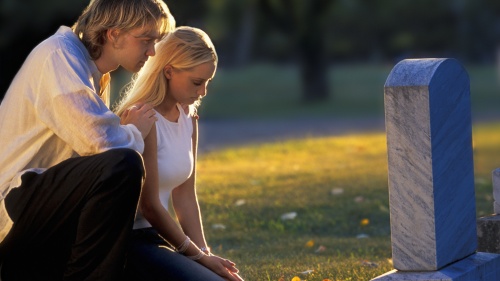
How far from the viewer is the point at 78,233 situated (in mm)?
3707

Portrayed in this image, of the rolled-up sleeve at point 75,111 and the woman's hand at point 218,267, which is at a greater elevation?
the rolled-up sleeve at point 75,111

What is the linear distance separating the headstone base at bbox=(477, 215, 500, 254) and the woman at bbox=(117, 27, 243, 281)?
151 centimetres

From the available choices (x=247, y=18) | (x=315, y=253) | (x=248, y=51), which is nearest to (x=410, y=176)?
(x=315, y=253)

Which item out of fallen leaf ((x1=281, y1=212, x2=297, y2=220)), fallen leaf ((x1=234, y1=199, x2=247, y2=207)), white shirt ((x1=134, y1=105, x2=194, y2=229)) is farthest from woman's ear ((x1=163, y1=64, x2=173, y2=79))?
fallen leaf ((x1=234, y1=199, x2=247, y2=207))

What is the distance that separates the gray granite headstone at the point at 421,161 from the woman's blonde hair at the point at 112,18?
3.32 feet

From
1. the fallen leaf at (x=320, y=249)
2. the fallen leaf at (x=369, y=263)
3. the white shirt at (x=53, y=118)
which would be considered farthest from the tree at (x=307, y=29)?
the white shirt at (x=53, y=118)

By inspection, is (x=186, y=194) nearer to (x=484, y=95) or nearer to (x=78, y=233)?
(x=78, y=233)

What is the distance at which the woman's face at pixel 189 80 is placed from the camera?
4.29 meters

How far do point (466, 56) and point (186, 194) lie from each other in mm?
46315

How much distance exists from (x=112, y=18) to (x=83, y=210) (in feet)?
2.71

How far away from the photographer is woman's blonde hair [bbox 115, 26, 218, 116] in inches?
168

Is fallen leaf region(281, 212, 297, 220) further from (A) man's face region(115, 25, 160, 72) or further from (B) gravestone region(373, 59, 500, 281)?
(A) man's face region(115, 25, 160, 72)

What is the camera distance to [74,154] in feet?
12.9

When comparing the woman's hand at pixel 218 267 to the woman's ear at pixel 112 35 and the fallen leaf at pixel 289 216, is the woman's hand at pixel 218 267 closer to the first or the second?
the woman's ear at pixel 112 35
